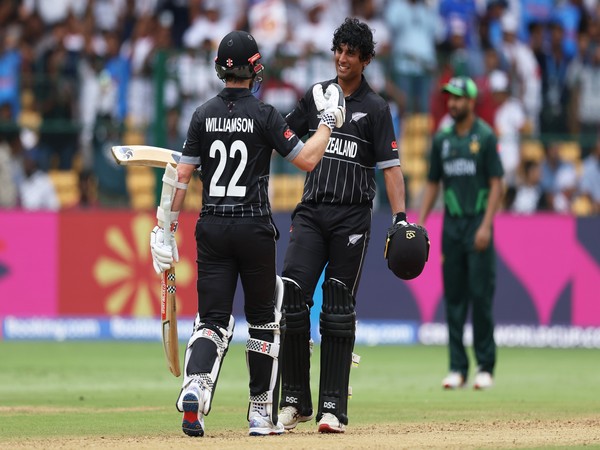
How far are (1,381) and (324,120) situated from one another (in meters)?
5.68

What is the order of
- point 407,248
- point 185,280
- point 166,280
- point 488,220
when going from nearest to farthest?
point 166,280, point 407,248, point 488,220, point 185,280

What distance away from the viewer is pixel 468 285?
12992 mm

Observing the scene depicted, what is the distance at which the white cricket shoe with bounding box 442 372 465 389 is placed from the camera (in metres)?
12.5

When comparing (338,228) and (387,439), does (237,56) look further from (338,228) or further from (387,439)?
(387,439)

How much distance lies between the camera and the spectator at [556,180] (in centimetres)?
1797

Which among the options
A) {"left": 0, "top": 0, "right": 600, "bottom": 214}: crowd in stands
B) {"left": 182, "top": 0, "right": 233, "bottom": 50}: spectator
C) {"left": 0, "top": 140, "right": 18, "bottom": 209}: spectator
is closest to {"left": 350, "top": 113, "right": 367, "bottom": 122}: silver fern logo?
{"left": 0, "top": 0, "right": 600, "bottom": 214}: crowd in stands

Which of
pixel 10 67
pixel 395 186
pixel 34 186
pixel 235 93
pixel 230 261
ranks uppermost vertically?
pixel 10 67

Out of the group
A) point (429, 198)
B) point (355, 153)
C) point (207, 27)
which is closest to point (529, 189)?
point (429, 198)

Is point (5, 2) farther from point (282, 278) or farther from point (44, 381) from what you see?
point (282, 278)

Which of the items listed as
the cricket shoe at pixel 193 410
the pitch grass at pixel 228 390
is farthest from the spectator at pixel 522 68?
the cricket shoe at pixel 193 410

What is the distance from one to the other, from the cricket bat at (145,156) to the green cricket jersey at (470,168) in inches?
183

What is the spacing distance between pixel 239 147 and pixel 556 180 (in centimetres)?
1056

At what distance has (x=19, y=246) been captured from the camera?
17.2m

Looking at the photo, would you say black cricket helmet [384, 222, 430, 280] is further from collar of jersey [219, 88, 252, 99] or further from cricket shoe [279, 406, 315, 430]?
collar of jersey [219, 88, 252, 99]
